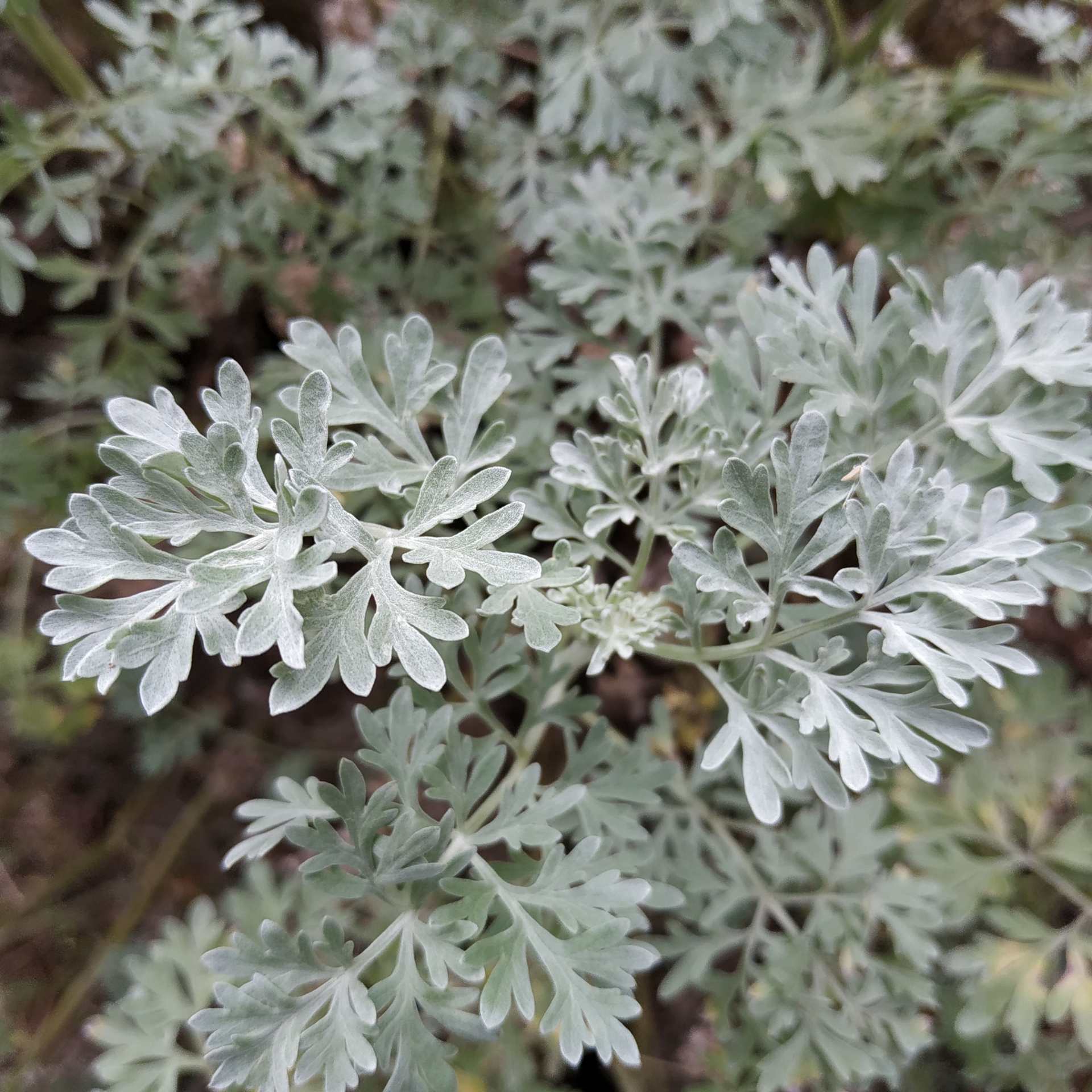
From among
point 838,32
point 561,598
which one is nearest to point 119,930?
point 561,598

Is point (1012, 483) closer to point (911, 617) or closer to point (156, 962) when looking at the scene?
point (911, 617)

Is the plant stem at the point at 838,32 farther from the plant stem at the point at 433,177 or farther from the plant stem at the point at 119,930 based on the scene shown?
the plant stem at the point at 119,930

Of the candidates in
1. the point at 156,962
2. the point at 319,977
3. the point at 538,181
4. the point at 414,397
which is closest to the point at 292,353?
the point at 414,397

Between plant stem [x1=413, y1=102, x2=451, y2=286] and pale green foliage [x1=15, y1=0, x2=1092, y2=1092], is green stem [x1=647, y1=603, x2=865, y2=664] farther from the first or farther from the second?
plant stem [x1=413, y1=102, x2=451, y2=286]

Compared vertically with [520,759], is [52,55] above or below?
above

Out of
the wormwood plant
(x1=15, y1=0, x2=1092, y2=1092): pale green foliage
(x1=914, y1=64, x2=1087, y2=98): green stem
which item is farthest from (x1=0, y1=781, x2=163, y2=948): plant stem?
A: (x1=914, y1=64, x2=1087, y2=98): green stem

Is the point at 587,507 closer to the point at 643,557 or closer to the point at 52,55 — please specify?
the point at 643,557
